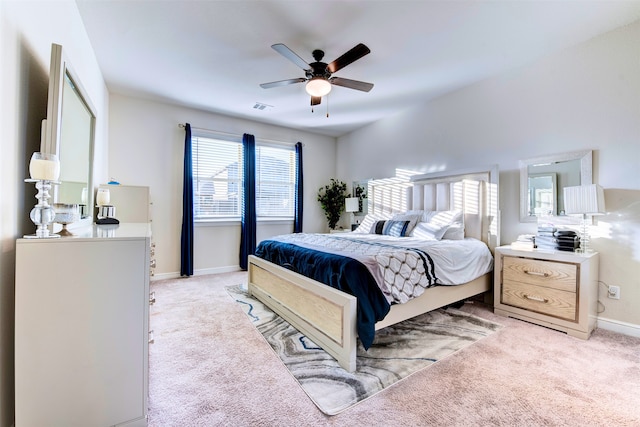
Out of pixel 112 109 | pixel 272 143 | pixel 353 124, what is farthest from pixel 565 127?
pixel 112 109

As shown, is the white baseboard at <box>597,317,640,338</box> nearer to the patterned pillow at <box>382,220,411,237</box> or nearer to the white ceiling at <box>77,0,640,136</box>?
the patterned pillow at <box>382,220,411,237</box>

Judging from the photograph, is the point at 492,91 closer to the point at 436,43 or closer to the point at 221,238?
the point at 436,43

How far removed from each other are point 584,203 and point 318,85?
266cm

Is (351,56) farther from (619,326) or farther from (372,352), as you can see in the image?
(619,326)

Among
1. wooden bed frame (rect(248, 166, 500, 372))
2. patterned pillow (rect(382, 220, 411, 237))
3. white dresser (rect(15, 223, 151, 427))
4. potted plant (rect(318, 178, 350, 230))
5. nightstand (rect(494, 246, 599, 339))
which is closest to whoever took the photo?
white dresser (rect(15, 223, 151, 427))

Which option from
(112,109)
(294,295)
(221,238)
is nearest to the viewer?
(294,295)

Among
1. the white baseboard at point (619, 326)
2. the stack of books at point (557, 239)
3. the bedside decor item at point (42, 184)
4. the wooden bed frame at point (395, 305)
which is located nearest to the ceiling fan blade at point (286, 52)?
the bedside decor item at point (42, 184)

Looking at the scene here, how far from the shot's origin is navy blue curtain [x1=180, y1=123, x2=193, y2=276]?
4.37 m

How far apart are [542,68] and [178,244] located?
540cm

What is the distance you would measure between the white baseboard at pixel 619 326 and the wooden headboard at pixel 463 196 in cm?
110

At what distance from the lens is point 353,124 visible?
525 cm

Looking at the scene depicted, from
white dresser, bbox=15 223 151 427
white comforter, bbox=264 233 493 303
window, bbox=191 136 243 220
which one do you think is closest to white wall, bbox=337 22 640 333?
white comforter, bbox=264 233 493 303

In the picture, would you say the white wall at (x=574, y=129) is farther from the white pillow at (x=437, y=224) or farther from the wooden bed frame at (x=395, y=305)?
the white pillow at (x=437, y=224)

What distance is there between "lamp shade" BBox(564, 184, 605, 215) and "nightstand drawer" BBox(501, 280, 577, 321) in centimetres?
74
